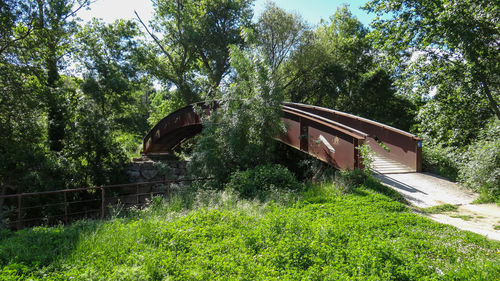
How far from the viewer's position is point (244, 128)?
9.81 meters

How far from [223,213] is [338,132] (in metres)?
4.92

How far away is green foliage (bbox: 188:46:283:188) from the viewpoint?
9.53m

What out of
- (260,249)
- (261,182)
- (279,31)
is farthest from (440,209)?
(279,31)

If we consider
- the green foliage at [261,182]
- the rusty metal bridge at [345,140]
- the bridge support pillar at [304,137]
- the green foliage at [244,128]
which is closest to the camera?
the green foliage at [261,182]

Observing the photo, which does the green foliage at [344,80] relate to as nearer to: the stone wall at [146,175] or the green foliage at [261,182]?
the stone wall at [146,175]

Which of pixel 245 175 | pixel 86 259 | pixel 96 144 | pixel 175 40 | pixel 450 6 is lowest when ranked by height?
pixel 86 259

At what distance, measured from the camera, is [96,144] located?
13.4 meters

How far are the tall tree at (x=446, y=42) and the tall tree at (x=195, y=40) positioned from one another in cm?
1281

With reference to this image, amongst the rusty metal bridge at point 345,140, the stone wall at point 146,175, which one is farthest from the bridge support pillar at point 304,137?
the stone wall at point 146,175

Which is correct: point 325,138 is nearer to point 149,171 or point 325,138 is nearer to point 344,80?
point 149,171

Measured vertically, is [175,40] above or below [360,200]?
above

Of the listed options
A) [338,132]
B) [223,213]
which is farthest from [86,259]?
[338,132]

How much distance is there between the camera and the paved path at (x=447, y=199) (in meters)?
5.67

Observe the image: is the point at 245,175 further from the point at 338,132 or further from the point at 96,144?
the point at 96,144
